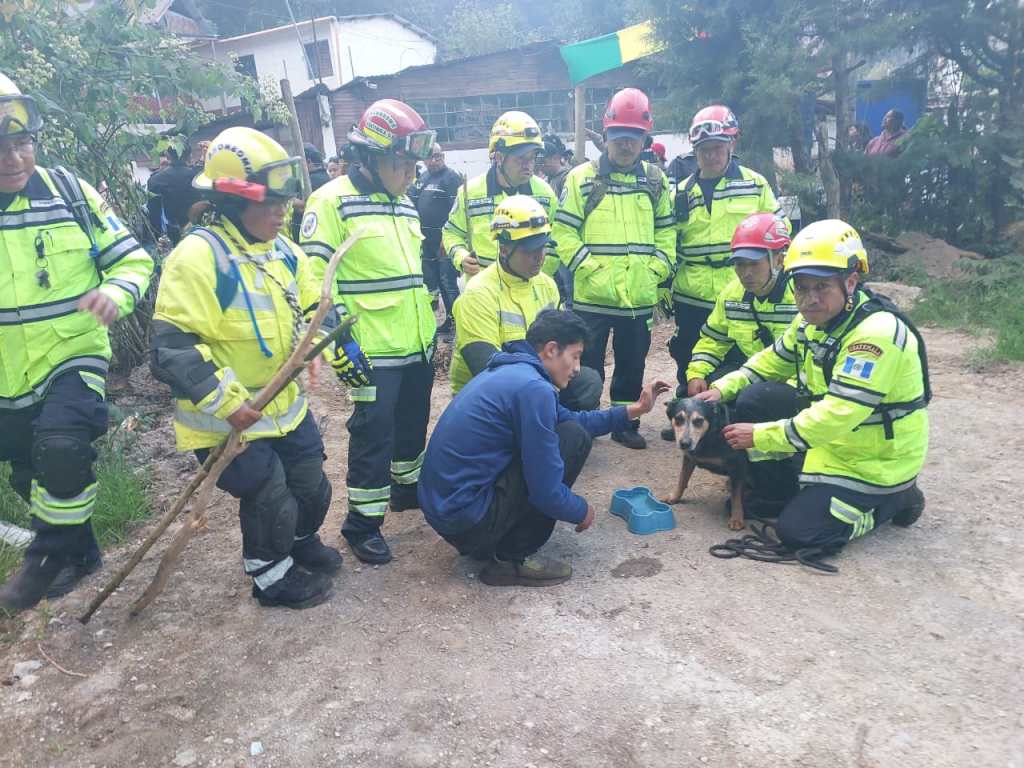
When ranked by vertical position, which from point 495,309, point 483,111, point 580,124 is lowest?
point 495,309

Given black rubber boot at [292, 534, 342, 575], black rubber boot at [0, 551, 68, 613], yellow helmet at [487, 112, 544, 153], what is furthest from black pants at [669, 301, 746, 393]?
black rubber boot at [0, 551, 68, 613]

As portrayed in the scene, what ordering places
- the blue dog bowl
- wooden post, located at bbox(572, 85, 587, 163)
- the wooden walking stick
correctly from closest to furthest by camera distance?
the wooden walking stick, the blue dog bowl, wooden post, located at bbox(572, 85, 587, 163)

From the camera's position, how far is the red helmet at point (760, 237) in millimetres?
4500

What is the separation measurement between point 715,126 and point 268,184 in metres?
3.23

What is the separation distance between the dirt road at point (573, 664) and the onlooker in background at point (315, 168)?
6.50 metres

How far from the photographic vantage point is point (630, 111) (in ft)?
16.9

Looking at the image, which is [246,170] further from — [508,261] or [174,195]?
[174,195]

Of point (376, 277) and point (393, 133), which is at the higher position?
point (393, 133)

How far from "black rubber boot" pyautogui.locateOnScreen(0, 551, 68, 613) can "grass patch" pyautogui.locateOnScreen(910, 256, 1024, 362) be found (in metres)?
7.32

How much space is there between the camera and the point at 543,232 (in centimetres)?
437

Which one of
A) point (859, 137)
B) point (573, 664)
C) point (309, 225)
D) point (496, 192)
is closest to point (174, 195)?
point (496, 192)

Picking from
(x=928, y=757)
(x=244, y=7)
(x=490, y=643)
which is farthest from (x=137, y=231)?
(x=244, y=7)

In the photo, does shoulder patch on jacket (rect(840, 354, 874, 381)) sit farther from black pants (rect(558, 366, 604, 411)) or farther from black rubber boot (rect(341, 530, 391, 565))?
black rubber boot (rect(341, 530, 391, 565))

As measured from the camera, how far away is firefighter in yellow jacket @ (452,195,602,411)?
4.32 metres
